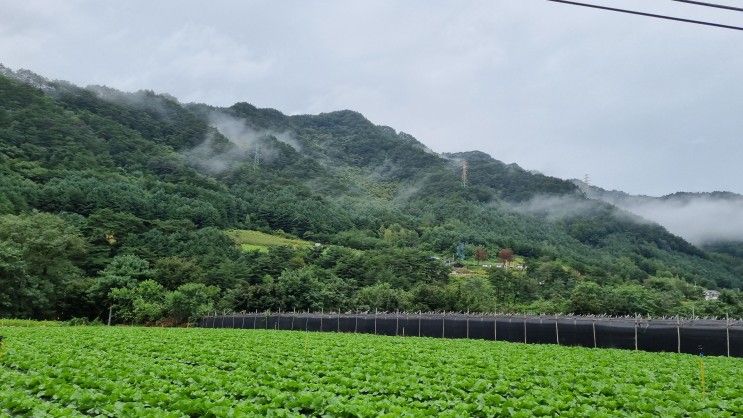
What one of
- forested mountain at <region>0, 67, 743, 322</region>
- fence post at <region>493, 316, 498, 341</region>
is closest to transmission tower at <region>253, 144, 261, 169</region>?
forested mountain at <region>0, 67, 743, 322</region>

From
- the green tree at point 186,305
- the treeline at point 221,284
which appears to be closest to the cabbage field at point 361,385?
the green tree at point 186,305

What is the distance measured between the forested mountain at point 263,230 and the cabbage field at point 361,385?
33.1 metres

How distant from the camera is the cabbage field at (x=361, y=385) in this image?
9.31 meters

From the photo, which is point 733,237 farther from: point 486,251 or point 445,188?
point 486,251

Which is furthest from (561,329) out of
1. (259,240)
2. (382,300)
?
(259,240)

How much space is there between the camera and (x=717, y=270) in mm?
143875

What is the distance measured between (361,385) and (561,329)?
1727 centimetres

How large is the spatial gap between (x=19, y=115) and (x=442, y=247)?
303 ft

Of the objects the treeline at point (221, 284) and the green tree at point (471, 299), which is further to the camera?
the green tree at point (471, 299)

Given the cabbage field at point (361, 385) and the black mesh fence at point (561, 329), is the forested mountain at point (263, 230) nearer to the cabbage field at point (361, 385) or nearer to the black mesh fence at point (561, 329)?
the black mesh fence at point (561, 329)

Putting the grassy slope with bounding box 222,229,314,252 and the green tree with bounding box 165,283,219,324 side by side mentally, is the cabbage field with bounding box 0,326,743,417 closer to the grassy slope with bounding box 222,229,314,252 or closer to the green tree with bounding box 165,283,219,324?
the green tree with bounding box 165,283,219,324

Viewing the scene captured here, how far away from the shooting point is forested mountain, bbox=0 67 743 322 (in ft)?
168

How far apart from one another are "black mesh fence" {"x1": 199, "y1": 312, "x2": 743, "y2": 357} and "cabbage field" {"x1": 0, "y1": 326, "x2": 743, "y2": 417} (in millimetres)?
3445

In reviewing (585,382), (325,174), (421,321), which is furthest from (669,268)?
(585,382)
